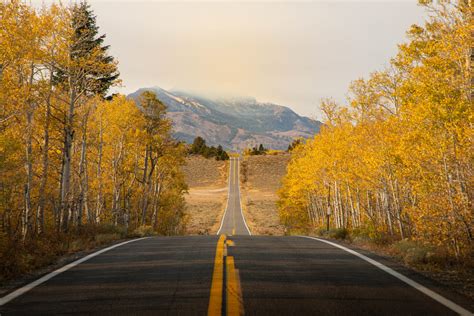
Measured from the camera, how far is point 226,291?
5469 mm

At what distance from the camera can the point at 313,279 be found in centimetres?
639

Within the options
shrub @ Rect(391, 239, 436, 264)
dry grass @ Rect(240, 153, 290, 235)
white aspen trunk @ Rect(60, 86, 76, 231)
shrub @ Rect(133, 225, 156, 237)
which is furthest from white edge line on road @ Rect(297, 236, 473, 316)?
dry grass @ Rect(240, 153, 290, 235)

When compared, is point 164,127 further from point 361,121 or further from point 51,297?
point 51,297

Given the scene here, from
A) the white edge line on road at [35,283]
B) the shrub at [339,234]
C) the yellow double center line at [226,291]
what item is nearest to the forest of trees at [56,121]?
the white edge line on road at [35,283]

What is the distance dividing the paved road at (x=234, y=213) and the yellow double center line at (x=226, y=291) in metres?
35.6

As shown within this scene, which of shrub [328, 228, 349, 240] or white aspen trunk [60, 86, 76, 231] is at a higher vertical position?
white aspen trunk [60, 86, 76, 231]

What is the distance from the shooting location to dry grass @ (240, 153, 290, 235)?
53706 mm

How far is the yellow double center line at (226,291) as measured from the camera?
4586 millimetres

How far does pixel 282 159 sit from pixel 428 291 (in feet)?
346

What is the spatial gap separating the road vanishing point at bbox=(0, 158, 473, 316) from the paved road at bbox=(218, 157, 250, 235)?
115 ft

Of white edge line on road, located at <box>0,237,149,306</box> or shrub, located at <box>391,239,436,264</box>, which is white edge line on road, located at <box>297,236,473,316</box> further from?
white edge line on road, located at <box>0,237,149,306</box>

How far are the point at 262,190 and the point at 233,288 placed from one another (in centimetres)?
8394

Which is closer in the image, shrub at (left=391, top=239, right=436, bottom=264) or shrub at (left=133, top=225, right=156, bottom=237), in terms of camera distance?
shrub at (left=391, top=239, right=436, bottom=264)

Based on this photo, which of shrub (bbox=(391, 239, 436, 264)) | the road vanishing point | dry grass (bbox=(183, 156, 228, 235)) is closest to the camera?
the road vanishing point
